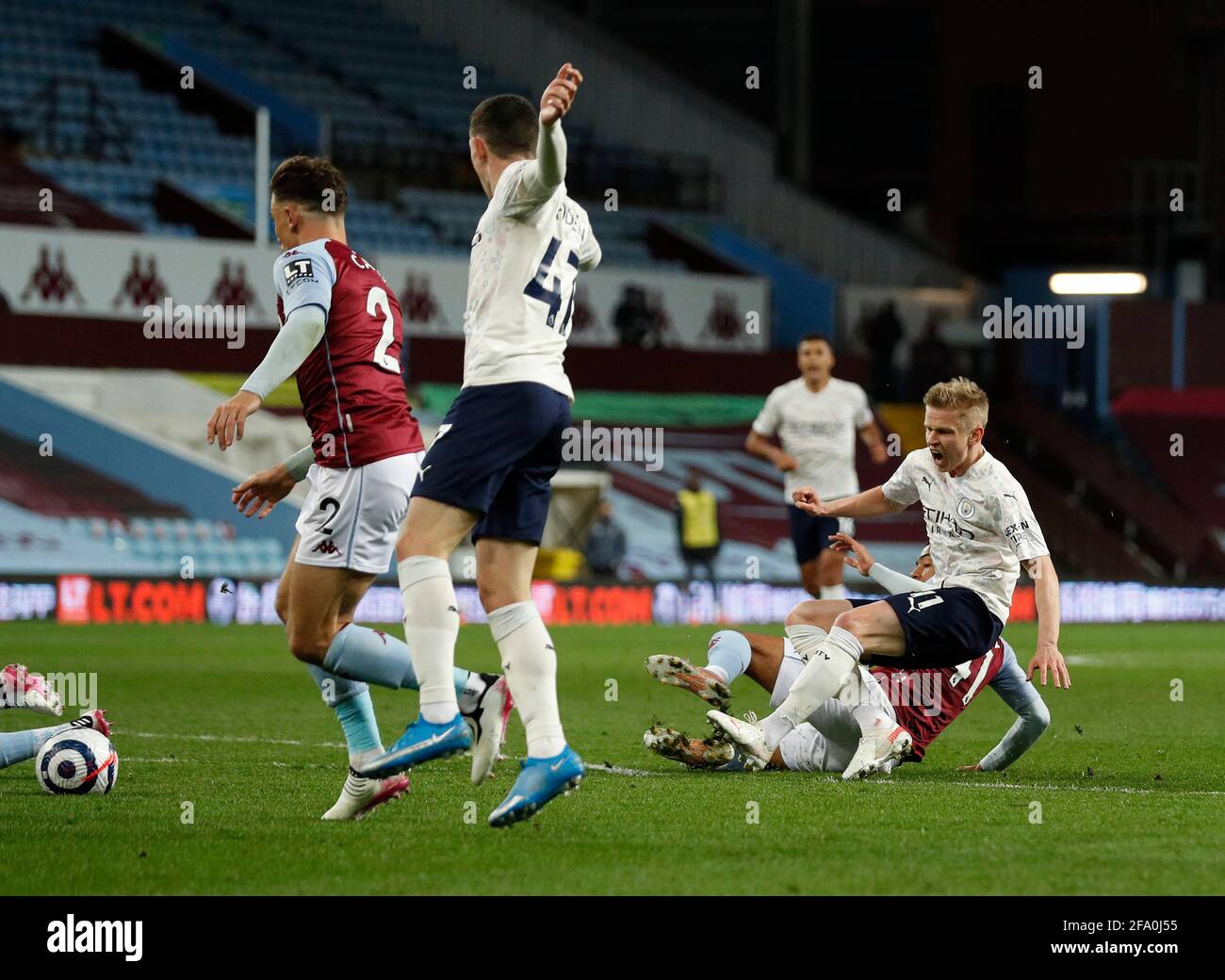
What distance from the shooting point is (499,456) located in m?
5.46

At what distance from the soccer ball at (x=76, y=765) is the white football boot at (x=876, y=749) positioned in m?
2.61

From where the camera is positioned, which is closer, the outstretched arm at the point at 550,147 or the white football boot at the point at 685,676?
the outstretched arm at the point at 550,147

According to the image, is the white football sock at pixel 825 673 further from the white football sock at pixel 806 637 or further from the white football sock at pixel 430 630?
the white football sock at pixel 430 630

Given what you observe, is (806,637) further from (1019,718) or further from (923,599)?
(1019,718)

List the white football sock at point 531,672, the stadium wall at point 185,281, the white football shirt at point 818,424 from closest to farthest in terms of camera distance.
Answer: the white football sock at point 531,672, the white football shirt at point 818,424, the stadium wall at point 185,281

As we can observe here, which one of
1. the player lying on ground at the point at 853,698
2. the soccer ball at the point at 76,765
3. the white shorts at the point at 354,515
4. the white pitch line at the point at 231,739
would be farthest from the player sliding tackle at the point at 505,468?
the white pitch line at the point at 231,739

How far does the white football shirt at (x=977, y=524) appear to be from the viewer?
688 centimetres

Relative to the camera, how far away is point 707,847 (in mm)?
5418

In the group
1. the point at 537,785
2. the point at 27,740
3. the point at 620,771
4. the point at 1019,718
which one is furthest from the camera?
the point at 1019,718

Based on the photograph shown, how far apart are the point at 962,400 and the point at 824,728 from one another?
1336mm

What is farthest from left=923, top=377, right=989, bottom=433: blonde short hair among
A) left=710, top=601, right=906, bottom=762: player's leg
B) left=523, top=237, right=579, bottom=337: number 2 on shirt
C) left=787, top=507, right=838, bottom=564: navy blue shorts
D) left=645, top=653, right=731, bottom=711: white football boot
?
left=787, top=507, right=838, bottom=564: navy blue shorts

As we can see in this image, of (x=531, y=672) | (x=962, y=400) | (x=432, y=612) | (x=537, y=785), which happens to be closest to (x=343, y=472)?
(x=432, y=612)

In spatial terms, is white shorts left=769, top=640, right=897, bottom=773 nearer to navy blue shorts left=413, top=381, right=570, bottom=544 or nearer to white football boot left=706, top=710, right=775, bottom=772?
white football boot left=706, top=710, right=775, bottom=772

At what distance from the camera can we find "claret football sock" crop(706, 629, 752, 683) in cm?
720
